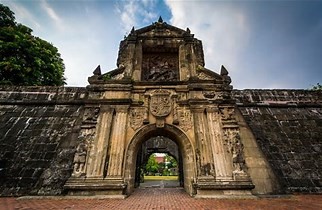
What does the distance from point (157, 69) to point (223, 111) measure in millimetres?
4358

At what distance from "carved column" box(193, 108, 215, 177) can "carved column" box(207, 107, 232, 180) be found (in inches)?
7.9

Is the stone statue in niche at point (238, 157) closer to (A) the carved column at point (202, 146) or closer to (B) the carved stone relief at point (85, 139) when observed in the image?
(A) the carved column at point (202, 146)

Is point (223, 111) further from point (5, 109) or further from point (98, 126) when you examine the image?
point (5, 109)

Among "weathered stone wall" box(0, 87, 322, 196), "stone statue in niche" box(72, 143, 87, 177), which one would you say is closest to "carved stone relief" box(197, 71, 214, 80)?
"weathered stone wall" box(0, 87, 322, 196)

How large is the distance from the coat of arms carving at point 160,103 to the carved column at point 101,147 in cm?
188

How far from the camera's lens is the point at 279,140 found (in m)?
8.79

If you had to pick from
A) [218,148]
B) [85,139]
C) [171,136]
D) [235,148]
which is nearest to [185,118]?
[171,136]

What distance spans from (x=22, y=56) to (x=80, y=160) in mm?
11606

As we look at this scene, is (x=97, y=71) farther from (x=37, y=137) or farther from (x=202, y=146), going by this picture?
(x=202, y=146)

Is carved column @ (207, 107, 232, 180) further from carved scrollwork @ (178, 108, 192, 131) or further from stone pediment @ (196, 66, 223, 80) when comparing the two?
stone pediment @ (196, 66, 223, 80)

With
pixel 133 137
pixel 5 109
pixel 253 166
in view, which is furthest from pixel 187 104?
pixel 5 109

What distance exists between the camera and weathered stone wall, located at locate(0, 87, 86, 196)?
6.87 m

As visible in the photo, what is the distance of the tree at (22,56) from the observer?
13.2 meters

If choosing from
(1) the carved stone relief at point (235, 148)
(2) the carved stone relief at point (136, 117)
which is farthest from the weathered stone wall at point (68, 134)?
(2) the carved stone relief at point (136, 117)
